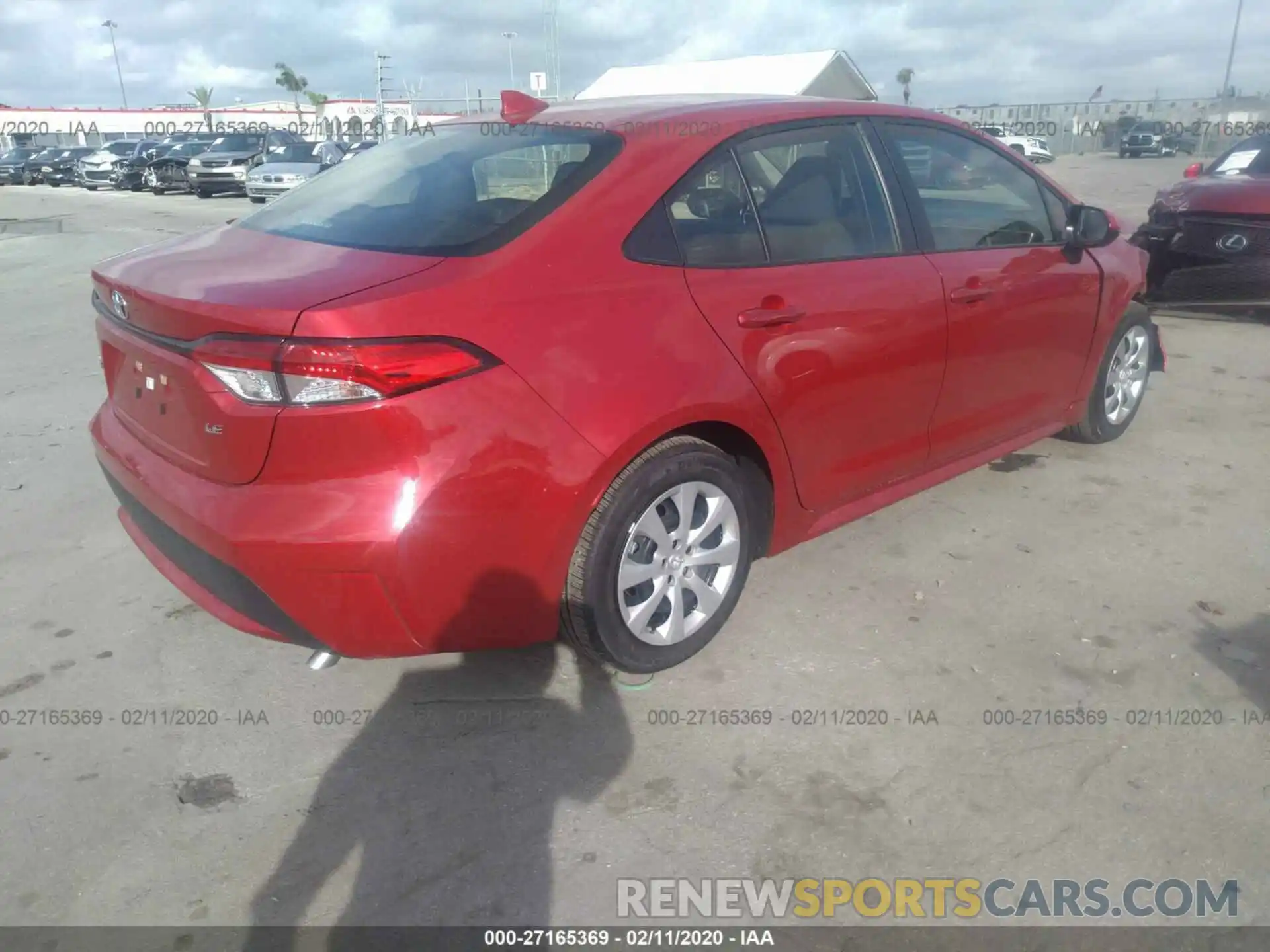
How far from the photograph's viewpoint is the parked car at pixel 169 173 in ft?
91.5

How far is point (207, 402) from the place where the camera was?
7.87 feet

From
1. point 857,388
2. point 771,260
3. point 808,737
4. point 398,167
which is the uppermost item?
point 398,167

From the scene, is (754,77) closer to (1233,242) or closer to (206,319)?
(1233,242)

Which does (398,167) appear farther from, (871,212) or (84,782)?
(84,782)

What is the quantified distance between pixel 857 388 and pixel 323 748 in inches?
79.5

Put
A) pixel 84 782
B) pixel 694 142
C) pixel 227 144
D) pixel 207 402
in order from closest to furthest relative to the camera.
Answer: pixel 207 402 < pixel 84 782 < pixel 694 142 < pixel 227 144

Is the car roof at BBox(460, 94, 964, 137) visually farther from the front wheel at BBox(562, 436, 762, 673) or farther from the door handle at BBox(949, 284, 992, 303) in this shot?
the front wheel at BBox(562, 436, 762, 673)

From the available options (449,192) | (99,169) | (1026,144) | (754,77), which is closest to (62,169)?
(99,169)

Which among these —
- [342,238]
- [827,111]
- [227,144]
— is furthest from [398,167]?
[227,144]

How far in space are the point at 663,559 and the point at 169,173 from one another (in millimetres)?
29899

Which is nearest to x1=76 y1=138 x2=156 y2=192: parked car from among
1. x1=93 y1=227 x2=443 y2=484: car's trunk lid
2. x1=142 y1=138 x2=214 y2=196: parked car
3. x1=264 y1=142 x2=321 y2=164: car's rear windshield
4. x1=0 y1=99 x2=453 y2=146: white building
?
x1=142 y1=138 x2=214 y2=196: parked car

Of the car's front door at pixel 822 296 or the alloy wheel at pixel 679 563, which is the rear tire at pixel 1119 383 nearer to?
the car's front door at pixel 822 296

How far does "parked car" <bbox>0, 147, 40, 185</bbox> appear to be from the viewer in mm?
37406

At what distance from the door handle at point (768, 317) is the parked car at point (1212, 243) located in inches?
192
